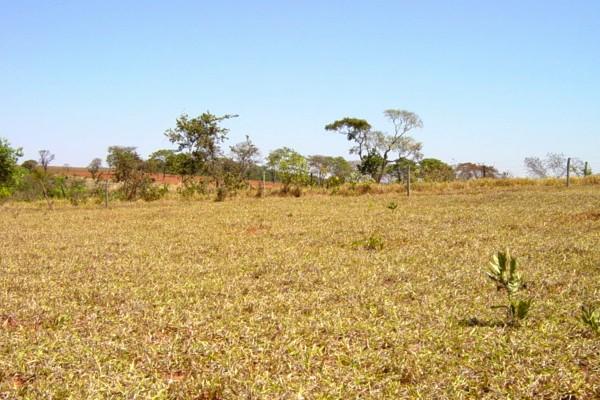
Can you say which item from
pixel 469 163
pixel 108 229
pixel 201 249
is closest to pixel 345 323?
pixel 201 249

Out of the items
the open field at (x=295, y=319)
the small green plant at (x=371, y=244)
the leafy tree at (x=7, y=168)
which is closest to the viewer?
the open field at (x=295, y=319)

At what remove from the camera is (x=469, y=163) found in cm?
3006

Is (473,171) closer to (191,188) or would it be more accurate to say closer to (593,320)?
(191,188)

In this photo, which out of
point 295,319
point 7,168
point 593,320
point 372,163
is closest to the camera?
point 593,320

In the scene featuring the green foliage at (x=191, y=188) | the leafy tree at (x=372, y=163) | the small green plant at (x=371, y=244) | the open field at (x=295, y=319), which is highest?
the leafy tree at (x=372, y=163)

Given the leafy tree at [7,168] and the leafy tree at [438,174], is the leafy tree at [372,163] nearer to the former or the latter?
the leafy tree at [438,174]

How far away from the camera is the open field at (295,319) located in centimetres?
300

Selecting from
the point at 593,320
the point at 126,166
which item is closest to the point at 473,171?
the point at 126,166

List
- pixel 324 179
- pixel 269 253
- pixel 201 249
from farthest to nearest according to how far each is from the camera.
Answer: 1. pixel 324 179
2. pixel 201 249
3. pixel 269 253

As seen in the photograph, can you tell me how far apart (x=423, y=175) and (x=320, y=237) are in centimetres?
1867

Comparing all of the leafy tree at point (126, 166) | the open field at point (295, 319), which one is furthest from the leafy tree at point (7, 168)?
the open field at point (295, 319)

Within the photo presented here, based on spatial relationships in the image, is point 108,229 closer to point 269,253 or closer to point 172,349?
point 269,253

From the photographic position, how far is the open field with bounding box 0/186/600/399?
9.83 ft

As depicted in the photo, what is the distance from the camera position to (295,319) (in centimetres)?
→ 422
